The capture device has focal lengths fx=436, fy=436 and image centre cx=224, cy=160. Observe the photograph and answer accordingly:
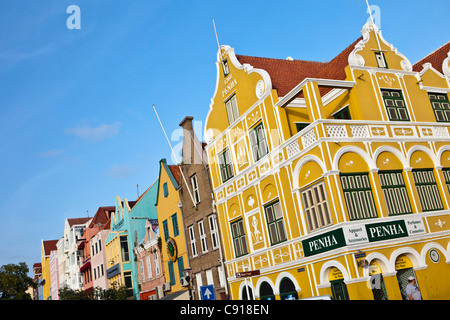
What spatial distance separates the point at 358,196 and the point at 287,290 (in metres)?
6.42

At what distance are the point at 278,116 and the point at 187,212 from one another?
1367cm

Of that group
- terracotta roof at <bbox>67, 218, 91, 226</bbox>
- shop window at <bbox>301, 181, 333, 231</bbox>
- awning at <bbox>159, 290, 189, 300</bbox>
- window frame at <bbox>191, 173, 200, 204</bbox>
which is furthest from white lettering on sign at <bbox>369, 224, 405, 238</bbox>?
terracotta roof at <bbox>67, 218, 91, 226</bbox>

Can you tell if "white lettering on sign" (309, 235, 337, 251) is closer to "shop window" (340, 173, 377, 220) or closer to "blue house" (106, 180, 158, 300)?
"shop window" (340, 173, 377, 220)

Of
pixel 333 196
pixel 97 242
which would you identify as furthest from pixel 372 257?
pixel 97 242

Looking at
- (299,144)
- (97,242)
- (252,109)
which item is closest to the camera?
(299,144)

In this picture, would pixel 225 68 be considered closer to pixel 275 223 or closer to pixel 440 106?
pixel 275 223

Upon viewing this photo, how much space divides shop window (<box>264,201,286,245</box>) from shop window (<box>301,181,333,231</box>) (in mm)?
2141

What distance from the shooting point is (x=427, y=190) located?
854 inches

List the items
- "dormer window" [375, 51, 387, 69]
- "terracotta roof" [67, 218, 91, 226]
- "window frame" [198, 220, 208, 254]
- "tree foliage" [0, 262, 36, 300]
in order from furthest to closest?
"terracotta roof" [67, 218, 91, 226] → "tree foliage" [0, 262, 36, 300] → "window frame" [198, 220, 208, 254] → "dormer window" [375, 51, 387, 69]

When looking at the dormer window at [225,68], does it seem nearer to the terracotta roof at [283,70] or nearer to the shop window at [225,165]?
the terracotta roof at [283,70]

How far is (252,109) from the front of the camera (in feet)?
82.4

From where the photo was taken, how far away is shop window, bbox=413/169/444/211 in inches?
840

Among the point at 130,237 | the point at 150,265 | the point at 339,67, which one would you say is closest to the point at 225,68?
the point at 339,67
